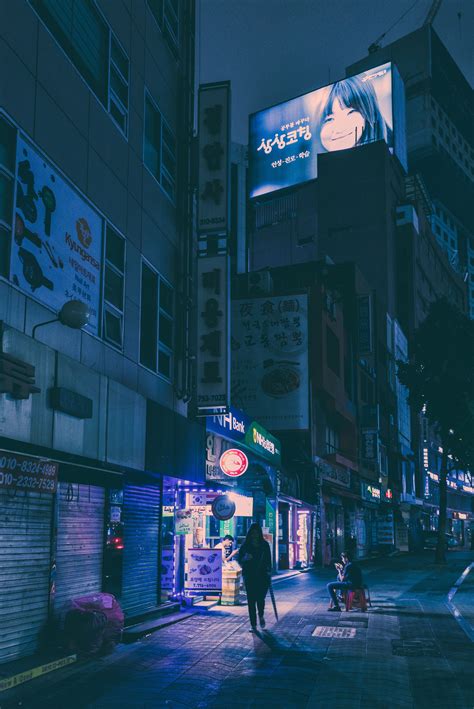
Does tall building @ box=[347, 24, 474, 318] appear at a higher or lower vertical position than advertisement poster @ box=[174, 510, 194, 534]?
higher

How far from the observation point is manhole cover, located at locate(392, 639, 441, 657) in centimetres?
1178

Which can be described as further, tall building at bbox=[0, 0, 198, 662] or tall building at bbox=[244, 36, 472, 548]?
tall building at bbox=[244, 36, 472, 548]

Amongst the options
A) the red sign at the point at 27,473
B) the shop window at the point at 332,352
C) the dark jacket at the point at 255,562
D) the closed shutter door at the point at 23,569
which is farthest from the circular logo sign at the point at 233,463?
the shop window at the point at 332,352

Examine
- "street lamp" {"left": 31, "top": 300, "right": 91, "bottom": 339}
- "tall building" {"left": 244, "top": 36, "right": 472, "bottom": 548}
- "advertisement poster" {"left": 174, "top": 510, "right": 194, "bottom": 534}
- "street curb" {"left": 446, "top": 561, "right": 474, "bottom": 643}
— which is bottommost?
"street curb" {"left": 446, "top": 561, "right": 474, "bottom": 643}

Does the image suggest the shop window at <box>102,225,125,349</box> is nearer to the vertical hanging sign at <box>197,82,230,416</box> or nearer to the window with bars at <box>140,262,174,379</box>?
the window with bars at <box>140,262,174,379</box>

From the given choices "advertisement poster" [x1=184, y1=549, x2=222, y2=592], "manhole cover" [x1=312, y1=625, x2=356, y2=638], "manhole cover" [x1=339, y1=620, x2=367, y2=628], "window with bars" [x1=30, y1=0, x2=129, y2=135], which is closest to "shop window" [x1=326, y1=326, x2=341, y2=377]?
"advertisement poster" [x1=184, y1=549, x2=222, y2=592]

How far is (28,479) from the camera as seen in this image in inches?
416

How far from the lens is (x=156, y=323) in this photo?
675 inches

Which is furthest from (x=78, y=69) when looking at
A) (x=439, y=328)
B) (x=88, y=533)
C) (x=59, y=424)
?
(x=439, y=328)

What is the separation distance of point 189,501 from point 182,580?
6.64ft

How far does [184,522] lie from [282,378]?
673 inches

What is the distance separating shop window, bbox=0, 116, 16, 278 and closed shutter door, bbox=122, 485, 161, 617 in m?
6.25

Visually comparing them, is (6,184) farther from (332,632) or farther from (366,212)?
(366,212)

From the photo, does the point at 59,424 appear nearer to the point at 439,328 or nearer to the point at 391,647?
the point at 391,647
